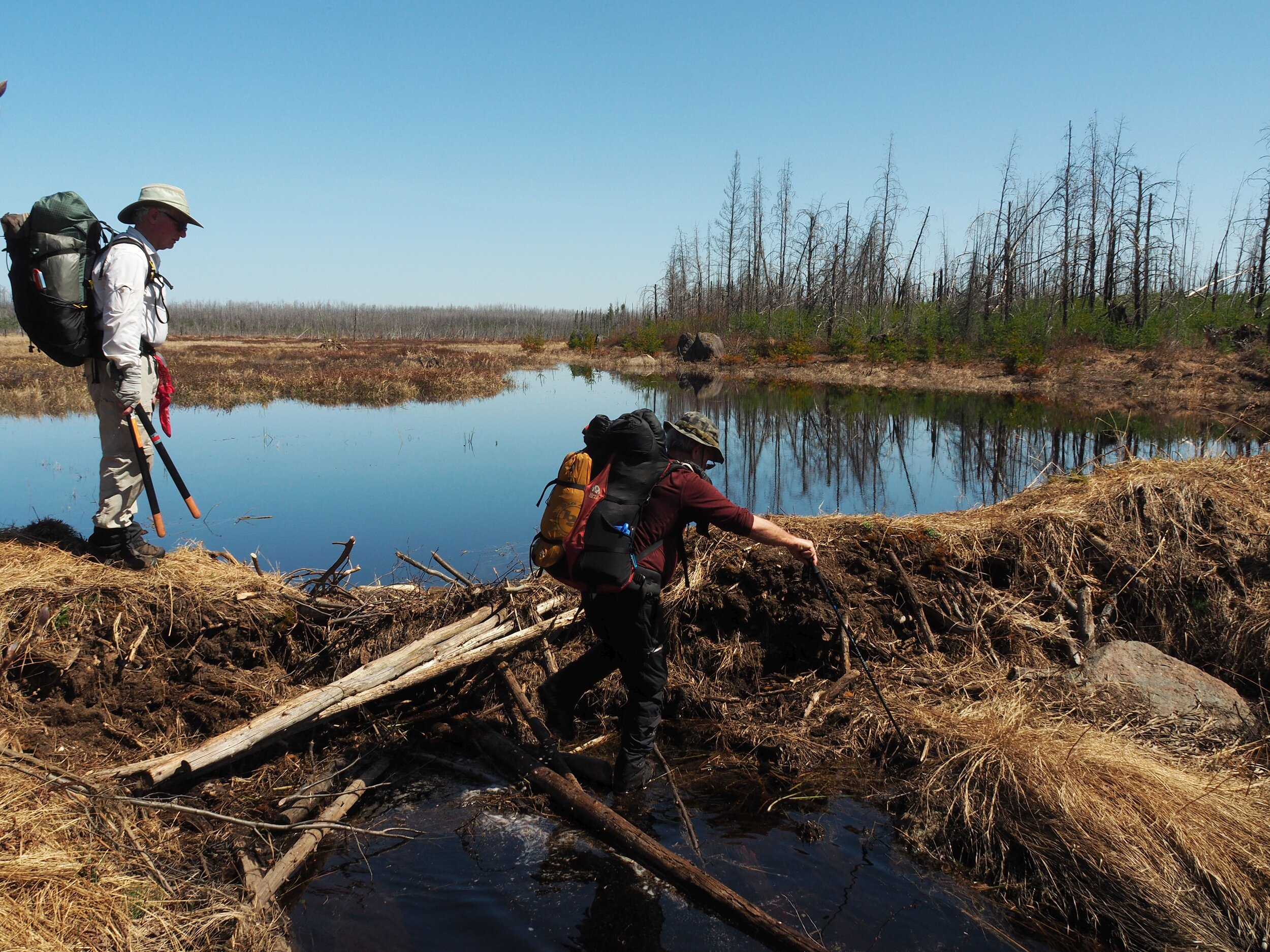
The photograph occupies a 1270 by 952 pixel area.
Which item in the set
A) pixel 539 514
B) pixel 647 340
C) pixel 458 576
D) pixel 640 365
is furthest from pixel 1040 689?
pixel 647 340

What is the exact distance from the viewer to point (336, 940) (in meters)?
3.80

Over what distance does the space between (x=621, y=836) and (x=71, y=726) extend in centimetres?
320

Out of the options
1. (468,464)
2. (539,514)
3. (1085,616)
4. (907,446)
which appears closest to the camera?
(1085,616)

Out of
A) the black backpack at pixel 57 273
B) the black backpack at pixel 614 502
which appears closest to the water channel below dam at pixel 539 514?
the black backpack at pixel 614 502

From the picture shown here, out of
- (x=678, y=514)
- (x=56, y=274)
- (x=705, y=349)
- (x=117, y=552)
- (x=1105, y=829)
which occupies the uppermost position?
(x=705, y=349)

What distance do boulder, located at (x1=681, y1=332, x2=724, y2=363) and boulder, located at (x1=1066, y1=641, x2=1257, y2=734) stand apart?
4243 centimetres

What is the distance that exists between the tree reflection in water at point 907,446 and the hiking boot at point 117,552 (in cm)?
634

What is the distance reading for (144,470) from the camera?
552 centimetres

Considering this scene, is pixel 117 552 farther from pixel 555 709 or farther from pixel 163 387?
pixel 555 709

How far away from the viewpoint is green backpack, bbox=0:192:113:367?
5.21 meters

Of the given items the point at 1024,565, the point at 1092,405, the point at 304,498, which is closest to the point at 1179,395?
the point at 1092,405

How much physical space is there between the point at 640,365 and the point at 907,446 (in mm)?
32642

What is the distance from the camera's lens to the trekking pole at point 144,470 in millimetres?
5398

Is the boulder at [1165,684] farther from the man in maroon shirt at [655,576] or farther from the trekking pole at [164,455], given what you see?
the trekking pole at [164,455]
